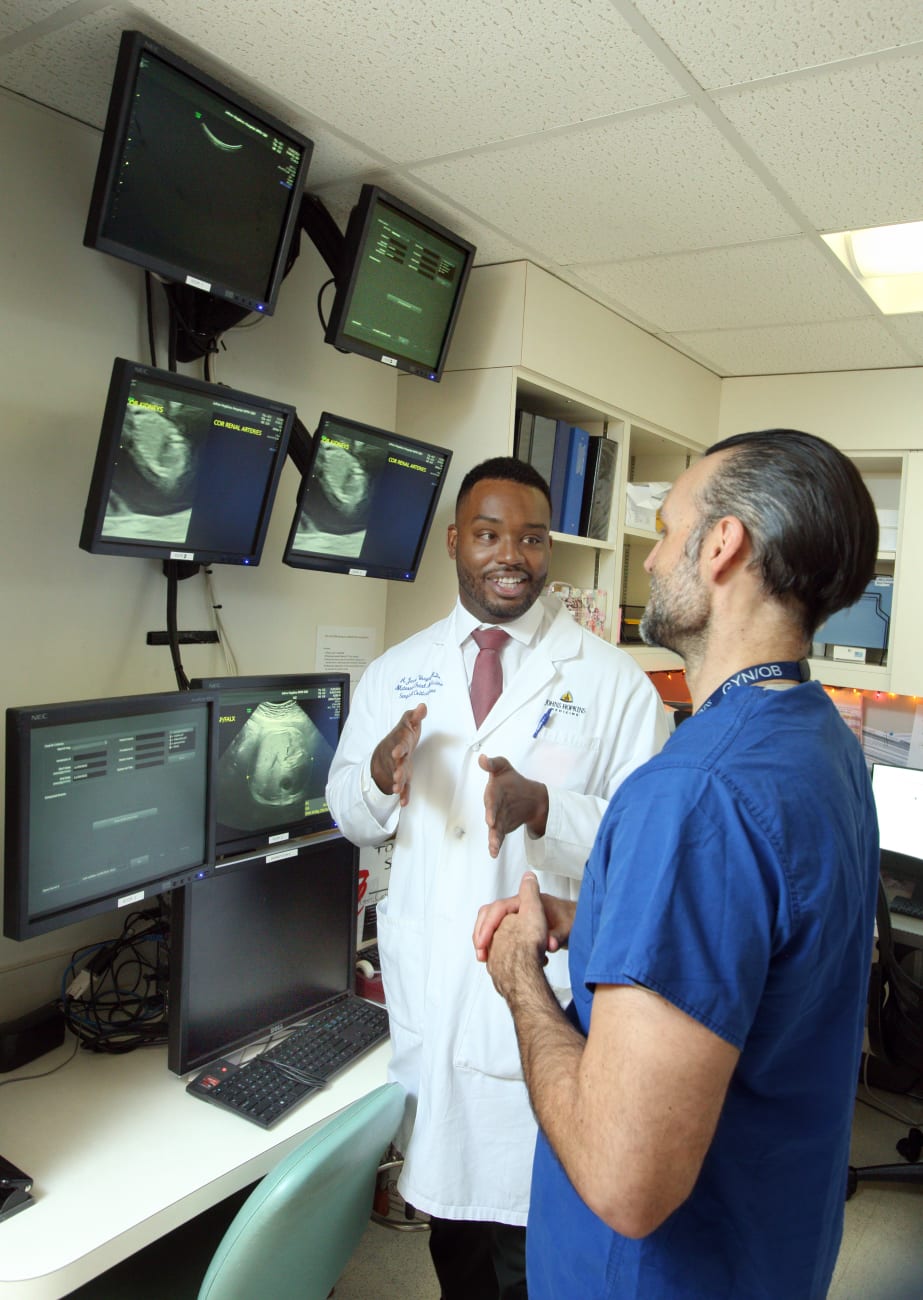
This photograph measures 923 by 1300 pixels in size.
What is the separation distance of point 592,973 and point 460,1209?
1.06m

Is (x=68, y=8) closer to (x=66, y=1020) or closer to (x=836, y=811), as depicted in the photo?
(x=836, y=811)

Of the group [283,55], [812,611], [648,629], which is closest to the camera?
[812,611]

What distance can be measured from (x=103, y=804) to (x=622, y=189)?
1.62m

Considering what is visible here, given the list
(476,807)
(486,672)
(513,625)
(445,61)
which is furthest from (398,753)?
(445,61)

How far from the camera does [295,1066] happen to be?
171 centimetres

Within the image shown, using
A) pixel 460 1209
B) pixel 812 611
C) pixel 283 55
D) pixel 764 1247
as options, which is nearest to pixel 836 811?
pixel 812 611

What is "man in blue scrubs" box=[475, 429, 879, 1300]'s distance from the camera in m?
0.79

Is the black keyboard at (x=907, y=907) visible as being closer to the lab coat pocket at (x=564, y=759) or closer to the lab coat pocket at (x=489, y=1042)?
the lab coat pocket at (x=564, y=759)

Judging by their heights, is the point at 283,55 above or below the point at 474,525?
above

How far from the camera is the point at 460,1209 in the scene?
162 cm

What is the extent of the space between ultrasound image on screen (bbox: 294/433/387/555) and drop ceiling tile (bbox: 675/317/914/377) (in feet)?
4.79

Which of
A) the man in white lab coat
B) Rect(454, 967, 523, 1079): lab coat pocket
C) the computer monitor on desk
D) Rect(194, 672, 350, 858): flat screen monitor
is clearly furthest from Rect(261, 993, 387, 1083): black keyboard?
the computer monitor on desk

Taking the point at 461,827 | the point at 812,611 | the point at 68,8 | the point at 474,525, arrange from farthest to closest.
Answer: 1. the point at 474,525
2. the point at 461,827
3. the point at 68,8
4. the point at 812,611

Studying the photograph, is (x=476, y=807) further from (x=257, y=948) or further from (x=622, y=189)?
(x=622, y=189)
